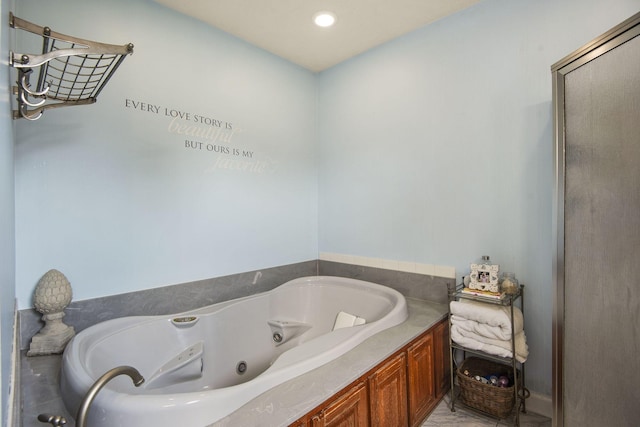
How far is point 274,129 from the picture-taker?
261cm

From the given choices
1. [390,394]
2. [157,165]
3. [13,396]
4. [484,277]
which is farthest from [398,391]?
[157,165]

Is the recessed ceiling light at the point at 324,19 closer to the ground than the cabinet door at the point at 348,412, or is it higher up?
higher up

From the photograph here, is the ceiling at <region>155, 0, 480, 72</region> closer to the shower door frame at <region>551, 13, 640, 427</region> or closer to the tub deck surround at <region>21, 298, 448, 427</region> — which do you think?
the shower door frame at <region>551, 13, 640, 427</region>

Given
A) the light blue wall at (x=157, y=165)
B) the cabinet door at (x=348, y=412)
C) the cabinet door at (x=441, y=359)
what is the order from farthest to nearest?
the cabinet door at (x=441, y=359), the light blue wall at (x=157, y=165), the cabinet door at (x=348, y=412)

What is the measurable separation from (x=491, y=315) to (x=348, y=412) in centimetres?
98

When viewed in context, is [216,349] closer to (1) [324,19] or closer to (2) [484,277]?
(2) [484,277]

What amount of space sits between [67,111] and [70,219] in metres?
0.58

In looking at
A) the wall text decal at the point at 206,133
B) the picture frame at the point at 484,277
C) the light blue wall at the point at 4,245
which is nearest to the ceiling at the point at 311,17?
the wall text decal at the point at 206,133

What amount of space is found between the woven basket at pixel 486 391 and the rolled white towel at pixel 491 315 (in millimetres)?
331

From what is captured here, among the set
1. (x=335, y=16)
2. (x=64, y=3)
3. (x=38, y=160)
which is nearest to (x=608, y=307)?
(x=335, y=16)

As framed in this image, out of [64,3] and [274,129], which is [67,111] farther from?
[274,129]

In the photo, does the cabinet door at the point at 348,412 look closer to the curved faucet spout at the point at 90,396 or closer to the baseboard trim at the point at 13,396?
the curved faucet spout at the point at 90,396

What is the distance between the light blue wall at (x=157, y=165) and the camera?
153 centimetres

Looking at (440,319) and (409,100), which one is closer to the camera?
(440,319)
